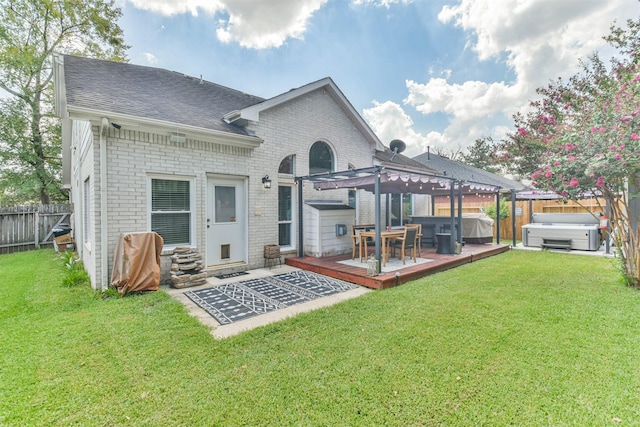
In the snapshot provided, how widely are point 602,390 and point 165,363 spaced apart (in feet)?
13.3

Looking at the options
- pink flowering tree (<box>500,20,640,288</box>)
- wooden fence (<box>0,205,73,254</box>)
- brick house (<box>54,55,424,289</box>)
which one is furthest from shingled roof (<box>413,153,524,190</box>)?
wooden fence (<box>0,205,73,254</box>)

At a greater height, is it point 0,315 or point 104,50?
point 104,50

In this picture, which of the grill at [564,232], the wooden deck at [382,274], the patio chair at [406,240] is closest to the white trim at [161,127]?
the wooden deck at [382,274]

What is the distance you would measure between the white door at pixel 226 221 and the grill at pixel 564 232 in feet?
35.6

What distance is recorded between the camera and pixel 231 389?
8.05 feet

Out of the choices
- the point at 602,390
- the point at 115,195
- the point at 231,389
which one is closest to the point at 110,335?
the point at 231,389

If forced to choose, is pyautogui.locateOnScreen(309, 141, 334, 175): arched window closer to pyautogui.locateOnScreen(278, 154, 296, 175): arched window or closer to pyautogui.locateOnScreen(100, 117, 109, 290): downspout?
pyautogui.locateOnScreen(278, 154, 296, 175): arched window

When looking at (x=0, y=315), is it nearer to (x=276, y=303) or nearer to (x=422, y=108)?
(x=276, y=303)

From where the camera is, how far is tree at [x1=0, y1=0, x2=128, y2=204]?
14672 millimetres

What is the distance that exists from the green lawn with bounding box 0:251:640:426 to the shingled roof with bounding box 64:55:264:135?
3.66 metres

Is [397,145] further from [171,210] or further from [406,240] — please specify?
[171,210]

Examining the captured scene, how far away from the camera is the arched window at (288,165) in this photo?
783 centimetres

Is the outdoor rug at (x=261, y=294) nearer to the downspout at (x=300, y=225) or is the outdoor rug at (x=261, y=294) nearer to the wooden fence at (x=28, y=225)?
the downspout at (x=300, y=225)

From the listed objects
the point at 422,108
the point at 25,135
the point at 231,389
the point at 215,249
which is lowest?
the point at 231,389
